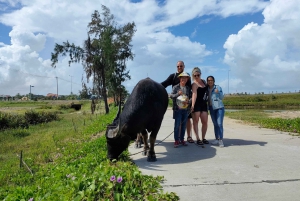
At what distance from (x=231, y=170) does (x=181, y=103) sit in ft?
7.11

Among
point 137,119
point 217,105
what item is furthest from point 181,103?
point 137,119

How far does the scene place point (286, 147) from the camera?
638 centimetres

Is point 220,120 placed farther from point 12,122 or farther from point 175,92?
point 12,122

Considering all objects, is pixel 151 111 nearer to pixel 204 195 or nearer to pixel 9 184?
pixel 204 195

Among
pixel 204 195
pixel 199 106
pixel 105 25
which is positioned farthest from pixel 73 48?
pixel 204 195

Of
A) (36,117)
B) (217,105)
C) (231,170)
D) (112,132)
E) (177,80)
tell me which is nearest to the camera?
(231,170)

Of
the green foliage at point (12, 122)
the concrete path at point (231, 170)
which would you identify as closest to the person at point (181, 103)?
the concrete path at point (231, 170)

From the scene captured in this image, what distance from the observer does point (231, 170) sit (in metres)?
4.61

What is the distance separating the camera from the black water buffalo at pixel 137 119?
5.19 metres

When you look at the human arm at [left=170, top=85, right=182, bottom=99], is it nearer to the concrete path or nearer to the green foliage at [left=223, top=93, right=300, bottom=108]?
the concrete path

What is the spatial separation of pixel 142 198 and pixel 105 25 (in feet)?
73.9

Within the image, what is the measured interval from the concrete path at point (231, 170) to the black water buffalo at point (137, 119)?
0.51 meters

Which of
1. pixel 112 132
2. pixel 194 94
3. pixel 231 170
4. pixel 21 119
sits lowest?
pixel 231 170

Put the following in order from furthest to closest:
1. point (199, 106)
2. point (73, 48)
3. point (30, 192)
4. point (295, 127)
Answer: point (73, 48) → point (295, 127) → point (199, 106) → point (30, 192)
